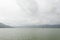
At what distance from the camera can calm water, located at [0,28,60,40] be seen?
7.34 feet

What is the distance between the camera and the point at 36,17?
1966 mm

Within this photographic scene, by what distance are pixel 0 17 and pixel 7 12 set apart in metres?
0.20

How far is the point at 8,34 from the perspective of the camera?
2264 millimetres

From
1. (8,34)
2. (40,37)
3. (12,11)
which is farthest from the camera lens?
(40,37)

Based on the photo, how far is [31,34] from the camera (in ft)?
7.80

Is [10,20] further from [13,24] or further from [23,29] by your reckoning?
[23,29]

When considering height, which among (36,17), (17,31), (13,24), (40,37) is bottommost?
(40,37)

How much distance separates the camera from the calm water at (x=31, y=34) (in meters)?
2.24

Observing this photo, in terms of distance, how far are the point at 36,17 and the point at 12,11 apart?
1.78 ft

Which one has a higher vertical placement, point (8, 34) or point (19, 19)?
point (19, 19)

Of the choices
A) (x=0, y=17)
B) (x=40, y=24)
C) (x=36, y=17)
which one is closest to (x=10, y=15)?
(x=0, y=17)

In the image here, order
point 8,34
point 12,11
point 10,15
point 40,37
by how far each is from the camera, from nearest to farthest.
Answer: point 12,11 < point 10,15 < point 8,34 < point 40,37

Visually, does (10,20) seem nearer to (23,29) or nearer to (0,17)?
(0,17)

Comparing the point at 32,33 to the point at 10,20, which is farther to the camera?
the point at 32,33
